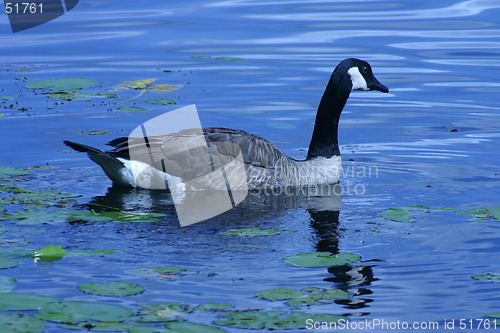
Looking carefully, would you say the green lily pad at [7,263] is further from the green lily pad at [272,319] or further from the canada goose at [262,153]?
the canada goose at [262,153]

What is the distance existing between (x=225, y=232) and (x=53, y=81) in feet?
28.2

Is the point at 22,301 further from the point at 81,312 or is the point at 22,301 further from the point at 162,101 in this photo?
the point at 162,101

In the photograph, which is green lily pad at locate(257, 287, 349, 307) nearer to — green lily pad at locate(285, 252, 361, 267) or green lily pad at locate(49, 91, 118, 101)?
green lily pad at locate(285, 252, 361, 267)

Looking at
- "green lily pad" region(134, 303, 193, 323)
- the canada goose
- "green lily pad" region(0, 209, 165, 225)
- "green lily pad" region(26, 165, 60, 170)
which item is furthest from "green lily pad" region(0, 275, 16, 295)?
"green lily pad" region(26, 165, 60, 170)

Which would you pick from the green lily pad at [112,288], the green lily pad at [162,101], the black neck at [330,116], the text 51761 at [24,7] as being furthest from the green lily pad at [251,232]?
the text 51761 at [24,7]

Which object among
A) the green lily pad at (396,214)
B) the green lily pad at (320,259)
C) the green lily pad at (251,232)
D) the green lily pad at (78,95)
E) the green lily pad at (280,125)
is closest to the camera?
the green lily pad at (320,259)

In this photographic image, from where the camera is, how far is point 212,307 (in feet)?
25.6

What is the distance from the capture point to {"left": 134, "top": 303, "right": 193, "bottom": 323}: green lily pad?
7.45m

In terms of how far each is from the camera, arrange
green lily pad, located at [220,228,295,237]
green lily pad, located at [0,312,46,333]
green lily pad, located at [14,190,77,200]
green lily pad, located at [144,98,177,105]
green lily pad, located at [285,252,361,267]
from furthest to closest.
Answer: green lily pad, located at [144,98,177,105], green lily pad, located at [14,190,77,200], green lily pad, located at [220,228,295,237], green lily pad, located at [285,252,361,267], green lily pad, located at [0,312,46,333]

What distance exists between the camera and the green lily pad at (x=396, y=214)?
10826mm

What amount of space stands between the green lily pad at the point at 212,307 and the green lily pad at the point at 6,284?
179 centimetres

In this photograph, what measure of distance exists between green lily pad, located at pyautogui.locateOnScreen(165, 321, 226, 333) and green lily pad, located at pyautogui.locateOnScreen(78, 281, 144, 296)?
91cm

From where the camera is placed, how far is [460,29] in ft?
81.4

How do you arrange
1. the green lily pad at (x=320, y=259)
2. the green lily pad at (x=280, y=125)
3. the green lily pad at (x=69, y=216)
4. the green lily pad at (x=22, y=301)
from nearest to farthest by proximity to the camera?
1. the green lily pad at (x=22, y=301)
2. the green lily pad at (x=320, y=259)
3. the green lily pad at (x=69, y=216)
4. the green lily pad at (x=280, y=125)
